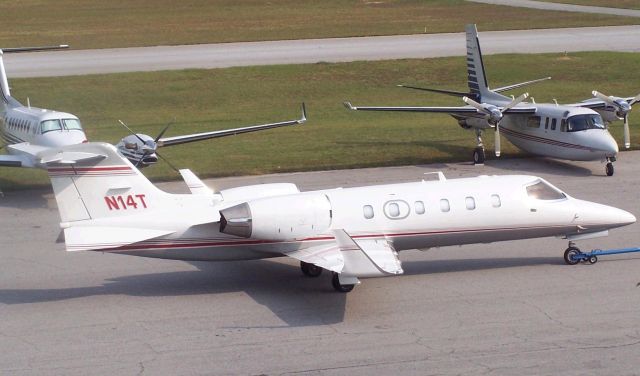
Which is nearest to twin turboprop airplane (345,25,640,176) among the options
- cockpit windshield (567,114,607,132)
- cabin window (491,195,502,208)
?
cockpit windshield (567,114,607,132)

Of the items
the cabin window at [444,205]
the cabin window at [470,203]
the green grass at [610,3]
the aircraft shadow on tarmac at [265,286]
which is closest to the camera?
Result: the aircraft shadow on tarmac at [265,286]

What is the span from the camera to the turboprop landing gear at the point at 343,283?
64.3ft

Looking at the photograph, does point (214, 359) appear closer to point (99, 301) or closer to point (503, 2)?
point (99, 301)

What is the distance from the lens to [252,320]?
19141 millimetres

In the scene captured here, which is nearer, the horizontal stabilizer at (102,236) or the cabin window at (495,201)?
the horizontal stabilizer at (102,236)

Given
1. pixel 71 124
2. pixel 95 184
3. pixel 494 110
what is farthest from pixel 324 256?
pixel 494 110

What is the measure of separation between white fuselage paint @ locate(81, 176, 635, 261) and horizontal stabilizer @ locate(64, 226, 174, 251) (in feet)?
0.36

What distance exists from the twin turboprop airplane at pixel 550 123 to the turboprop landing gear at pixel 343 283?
561 inches

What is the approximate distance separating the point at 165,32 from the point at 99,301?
5125cm

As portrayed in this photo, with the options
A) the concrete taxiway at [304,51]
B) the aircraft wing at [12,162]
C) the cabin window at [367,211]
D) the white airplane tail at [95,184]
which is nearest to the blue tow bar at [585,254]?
the cabin window at [367,211]

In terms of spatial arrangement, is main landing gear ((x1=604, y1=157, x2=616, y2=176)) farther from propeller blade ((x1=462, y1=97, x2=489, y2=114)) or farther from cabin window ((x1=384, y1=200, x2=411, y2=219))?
cabin window ((x1=384, y1=200, x2=411, y2=219))

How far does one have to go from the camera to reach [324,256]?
20.2 metres

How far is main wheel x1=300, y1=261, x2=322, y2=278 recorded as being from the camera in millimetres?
21797

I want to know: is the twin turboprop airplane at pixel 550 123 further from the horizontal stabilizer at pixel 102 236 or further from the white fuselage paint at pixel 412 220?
the horizontal stabilizer at pixel 102 236
